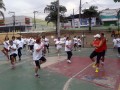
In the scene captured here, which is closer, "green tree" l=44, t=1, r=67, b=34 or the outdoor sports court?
the outdoor sports court

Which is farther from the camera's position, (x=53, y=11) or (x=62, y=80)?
(x=53, y=11)

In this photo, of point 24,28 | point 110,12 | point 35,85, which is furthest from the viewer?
point 24,28

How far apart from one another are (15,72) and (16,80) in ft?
7.95

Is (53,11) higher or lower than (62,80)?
higher

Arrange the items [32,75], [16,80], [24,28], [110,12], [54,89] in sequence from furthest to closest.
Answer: [24,28] < [110,12] < [32,75] < [16,80] < [54,89]

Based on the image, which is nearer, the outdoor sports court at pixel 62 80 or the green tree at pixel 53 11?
the outdoor sports court at pixel 62 80

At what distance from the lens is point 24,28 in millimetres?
77125

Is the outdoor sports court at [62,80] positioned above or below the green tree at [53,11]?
below

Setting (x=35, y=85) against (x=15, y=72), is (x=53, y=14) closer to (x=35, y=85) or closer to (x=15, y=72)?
(x=15, y=72)

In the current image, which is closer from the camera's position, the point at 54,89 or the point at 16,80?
the point at 54,89

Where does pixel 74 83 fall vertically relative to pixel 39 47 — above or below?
below

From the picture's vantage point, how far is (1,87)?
37.1 ft

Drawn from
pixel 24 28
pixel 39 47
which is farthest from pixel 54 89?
pixel 24 28

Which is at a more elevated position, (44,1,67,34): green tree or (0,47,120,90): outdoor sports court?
(44,1,67,34): green tree
